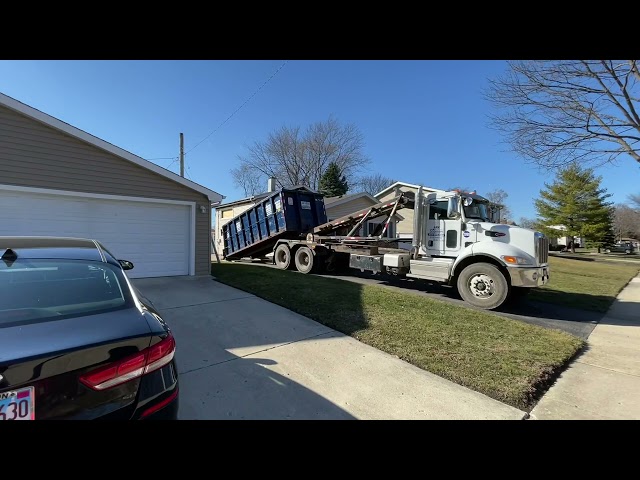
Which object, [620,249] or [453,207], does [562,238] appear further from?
[453,207]

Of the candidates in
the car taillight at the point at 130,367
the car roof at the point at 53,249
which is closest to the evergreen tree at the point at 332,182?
the car roof at the point at 53,249

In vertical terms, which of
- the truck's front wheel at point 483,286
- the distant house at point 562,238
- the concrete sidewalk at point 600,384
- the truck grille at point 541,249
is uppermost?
the distant house at point 562,238

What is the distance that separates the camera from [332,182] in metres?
34.9

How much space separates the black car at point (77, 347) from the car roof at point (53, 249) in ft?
0.26

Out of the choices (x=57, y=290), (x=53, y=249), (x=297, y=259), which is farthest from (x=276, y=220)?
(x=57, y=290)

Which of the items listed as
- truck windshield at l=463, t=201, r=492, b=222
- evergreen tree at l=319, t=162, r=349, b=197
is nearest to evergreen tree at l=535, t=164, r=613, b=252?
evergreen tree at l=319, t=162, r=349, b=197

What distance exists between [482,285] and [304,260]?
238 inches

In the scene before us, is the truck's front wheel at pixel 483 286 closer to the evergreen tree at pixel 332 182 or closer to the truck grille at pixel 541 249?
the truck grille at pixel 541 249

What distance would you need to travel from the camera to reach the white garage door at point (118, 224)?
7.12 m

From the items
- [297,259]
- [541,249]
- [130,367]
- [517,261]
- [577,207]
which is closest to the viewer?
[130,367]

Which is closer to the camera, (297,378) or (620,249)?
(297,378)

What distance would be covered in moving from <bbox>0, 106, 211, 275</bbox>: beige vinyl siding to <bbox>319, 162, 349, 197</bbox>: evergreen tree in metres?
26.2

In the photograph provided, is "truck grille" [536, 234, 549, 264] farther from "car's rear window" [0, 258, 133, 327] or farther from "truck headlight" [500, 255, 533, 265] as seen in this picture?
"car's rear window" [0, 258, 133, 327]
